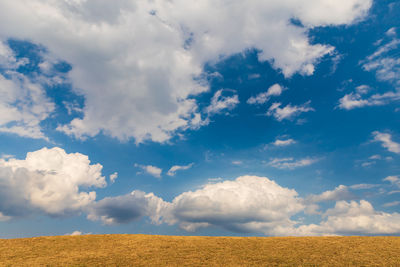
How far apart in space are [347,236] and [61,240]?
33.4 meters

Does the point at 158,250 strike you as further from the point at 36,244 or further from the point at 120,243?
the point at 36,244

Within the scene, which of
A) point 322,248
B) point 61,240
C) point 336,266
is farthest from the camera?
point 61,240

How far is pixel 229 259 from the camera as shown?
80.2 ft

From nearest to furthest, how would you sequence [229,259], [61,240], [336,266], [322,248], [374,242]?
1. [336,266]
2. [229,259]
3. [322,248]
4. [374,242]
5. [61,240]

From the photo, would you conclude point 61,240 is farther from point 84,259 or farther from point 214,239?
point 214,239

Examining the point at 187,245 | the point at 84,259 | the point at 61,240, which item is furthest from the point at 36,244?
the point at 187,245

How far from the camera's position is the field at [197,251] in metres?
23.8

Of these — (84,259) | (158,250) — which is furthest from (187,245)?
(84,259)

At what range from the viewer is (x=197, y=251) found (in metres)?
26.8

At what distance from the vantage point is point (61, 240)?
31.4 meters

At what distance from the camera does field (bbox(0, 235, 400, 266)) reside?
23.8m

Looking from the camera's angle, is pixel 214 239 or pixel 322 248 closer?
pixel 322 248

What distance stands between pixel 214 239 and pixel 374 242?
56.4 feet

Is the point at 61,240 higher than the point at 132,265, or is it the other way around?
the point at 61,240
